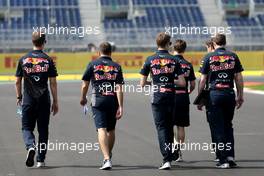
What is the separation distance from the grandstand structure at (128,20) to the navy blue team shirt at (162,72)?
116ft

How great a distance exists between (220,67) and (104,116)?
173 cm

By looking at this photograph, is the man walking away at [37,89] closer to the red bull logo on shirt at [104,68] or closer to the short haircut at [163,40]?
the red bull logo on shirt at [104,68]

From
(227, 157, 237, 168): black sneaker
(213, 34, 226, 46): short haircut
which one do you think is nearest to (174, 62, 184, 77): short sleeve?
(213, 34, 226, 46): short haircut

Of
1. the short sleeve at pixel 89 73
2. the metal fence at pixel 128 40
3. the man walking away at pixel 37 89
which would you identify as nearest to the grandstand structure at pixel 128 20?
the metal fence at pixel 128 40

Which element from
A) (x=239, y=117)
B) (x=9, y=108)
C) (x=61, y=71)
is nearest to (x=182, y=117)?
(x=239, y=117)

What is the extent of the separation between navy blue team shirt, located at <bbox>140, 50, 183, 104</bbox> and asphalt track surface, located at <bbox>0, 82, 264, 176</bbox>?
98cm

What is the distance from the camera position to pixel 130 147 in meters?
12.4

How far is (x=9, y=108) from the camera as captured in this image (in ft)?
71.8

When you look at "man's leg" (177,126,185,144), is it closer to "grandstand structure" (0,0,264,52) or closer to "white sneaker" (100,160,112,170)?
"white sneaker" (100,160,112,170)

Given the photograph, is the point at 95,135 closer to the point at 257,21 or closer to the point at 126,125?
the point at 126,125

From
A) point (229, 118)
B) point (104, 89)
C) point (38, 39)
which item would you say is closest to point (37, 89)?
point (38, 39)

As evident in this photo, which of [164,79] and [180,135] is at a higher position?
[164,79]

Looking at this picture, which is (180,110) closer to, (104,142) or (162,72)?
(162,72)

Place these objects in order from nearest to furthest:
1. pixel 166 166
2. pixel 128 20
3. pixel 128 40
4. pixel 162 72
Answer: pixel 166 166 → pixel 162 72 → pixel 128 40 → pixel 128 20
